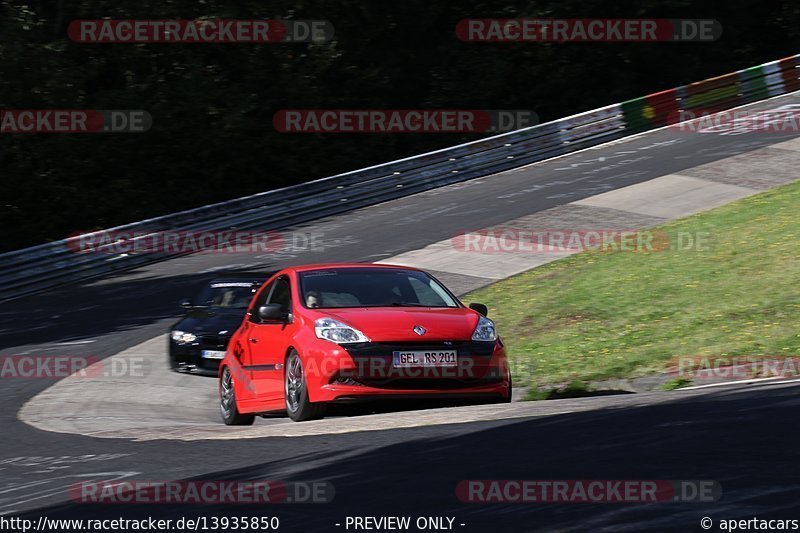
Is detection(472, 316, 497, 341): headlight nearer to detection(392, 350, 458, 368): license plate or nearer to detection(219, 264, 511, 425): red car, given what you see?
detection(219, 264, 511, 425): red car

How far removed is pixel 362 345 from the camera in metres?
10.4

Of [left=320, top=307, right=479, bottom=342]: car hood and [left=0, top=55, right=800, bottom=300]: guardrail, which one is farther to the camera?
[left=0, top=55, right=800, bottom=300]: guardrail

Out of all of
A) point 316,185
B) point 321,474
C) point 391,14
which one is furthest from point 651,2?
point 321,474

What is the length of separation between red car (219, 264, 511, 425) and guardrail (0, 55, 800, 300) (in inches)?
522

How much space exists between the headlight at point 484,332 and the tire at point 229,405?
8.47ft

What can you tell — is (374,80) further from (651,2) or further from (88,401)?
(88,401)

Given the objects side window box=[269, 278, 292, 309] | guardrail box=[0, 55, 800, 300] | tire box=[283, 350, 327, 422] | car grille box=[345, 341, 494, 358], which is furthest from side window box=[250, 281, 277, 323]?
guardrail box=[0, 55, 800, 300]

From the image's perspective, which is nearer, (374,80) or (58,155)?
(58,155)

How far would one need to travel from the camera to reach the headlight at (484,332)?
10.7 m

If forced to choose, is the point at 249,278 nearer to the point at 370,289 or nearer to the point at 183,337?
the point at 183,337

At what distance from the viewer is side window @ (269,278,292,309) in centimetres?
1155

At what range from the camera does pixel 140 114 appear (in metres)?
36.1

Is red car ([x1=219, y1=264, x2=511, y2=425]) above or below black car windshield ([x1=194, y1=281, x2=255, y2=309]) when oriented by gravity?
below

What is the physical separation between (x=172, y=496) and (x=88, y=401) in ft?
23.4
